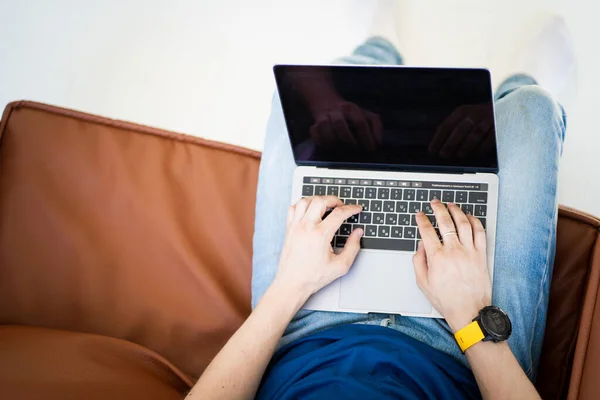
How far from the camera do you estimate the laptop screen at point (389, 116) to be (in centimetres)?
89

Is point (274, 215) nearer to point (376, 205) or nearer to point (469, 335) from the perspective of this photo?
point (376, 205)

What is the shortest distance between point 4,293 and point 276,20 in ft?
3.21

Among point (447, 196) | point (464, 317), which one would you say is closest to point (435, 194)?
point (447, 196)

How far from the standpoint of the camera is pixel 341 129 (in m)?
1.00

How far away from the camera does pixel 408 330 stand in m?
0.98

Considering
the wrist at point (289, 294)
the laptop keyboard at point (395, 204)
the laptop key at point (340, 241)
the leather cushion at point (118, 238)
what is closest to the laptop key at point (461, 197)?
→ the laptop keyboard at point (395, 204)

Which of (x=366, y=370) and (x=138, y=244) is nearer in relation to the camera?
(x=366, y=370)

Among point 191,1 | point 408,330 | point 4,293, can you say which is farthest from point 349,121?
point 191,1

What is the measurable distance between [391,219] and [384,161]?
0.35 feet

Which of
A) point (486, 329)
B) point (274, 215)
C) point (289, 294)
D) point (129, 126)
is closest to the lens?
point (486, 329)

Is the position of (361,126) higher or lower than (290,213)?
higher

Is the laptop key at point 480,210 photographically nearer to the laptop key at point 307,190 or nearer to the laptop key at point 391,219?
the laptop key at point 391,219

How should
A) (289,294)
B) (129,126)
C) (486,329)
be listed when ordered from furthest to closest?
(129,126)
(289,294)
(486,329)

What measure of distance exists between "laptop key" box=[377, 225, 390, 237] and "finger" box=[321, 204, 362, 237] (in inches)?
2.3
